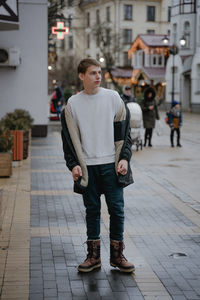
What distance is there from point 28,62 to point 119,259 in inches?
Result: 604

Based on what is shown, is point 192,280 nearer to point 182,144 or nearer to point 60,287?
point 60,287

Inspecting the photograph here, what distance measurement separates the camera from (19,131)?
43.5 feet

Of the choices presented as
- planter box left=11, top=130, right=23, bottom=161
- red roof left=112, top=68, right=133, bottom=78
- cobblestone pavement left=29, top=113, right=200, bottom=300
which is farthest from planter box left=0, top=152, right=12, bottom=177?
red roof left=112, top=68, right=133, bottom=78

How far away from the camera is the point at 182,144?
20.1 meters

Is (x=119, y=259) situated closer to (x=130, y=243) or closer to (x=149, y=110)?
(x=130, y=243)

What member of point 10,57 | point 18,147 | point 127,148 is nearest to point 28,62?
point 10,57

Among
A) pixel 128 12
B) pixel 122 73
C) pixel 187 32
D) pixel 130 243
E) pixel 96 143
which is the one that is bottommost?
pixel 130 243

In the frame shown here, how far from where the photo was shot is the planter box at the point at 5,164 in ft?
36.3

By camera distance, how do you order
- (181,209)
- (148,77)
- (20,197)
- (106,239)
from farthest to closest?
(148,77)
(20,197)
(181,209)
(106,239)

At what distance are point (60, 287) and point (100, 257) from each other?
2.88ft

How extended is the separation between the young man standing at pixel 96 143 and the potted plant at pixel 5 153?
562 centimetres

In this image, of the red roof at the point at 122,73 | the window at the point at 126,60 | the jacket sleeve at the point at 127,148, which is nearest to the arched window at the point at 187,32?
the red roof at the point at 122,73

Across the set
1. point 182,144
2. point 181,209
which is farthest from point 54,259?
point 182,144

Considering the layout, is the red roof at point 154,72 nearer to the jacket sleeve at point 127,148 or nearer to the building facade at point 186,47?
the building facade at point 186,47
